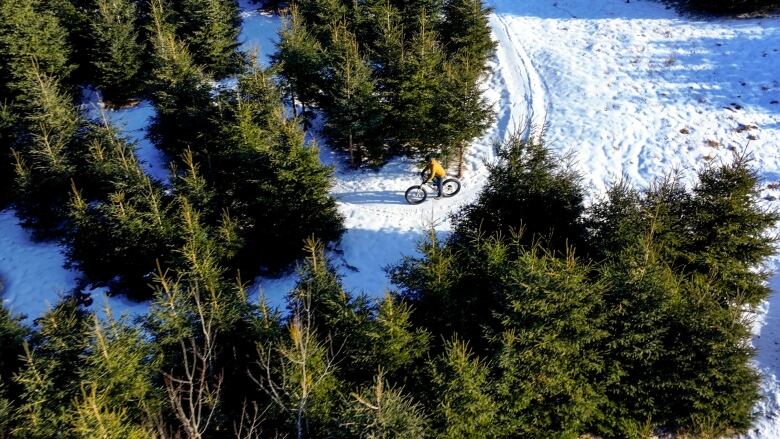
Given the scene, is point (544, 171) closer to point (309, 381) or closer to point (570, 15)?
point (309, 381)

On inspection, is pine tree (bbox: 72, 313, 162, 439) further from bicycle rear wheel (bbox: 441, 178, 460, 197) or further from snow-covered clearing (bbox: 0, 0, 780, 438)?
bicycle rear wheel (bbox: 441, 178, 460, 197)

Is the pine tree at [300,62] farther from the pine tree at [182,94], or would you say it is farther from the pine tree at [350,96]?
the pine tree at [182,94]

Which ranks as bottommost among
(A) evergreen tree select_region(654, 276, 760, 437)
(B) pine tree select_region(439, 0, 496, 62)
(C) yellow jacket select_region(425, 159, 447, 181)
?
(A) evergreen tree select_region(654, 276, 760, 437)

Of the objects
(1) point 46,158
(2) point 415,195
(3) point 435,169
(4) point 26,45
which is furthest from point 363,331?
(4) point 26,45

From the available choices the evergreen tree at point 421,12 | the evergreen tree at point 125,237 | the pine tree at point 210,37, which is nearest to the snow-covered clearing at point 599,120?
the evergreen tree at point 125,237

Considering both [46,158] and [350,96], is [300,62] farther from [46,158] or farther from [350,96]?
A: [46,158]

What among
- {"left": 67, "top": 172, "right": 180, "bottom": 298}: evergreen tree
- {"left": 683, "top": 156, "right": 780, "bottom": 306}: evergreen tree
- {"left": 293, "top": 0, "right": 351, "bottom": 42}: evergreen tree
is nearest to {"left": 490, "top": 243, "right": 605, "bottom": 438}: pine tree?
{"left": 683, "top": 156, "right": 780, "bottom": 306}: evergreen tree
